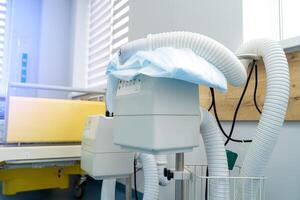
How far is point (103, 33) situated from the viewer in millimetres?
2449

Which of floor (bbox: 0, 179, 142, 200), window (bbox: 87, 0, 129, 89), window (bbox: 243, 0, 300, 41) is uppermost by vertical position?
window (bbox: 87, 0, 129, 89)

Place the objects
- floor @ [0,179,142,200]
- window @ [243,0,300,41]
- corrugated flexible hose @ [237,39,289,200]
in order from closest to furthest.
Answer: corrugated flexible hose @ [237,39,289,200] → window @ [243,0,300,41] → floor @ [0,179,142,200]

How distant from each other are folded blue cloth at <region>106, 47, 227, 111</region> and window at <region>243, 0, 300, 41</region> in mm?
540

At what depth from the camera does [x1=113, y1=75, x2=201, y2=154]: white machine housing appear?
528 millimetres

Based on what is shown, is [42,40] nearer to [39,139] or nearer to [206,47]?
[39,139]

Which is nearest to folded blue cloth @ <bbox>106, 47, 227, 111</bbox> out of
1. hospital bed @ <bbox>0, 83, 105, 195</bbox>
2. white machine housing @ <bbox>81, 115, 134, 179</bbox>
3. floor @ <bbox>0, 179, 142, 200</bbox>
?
white machine housing @ <bbox>81, 115, 134, 179</bbox>

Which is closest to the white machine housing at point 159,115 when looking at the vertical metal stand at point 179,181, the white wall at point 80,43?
the vertical metal stand at point 179,181

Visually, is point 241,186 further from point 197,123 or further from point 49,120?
point 49,120

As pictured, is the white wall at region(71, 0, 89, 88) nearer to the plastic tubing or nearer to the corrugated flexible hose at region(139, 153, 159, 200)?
the corrugated flexible hose at region(139, 153, 159, 200)

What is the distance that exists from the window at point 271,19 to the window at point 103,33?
1.07 metres

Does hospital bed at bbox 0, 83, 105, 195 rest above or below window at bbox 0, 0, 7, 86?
below

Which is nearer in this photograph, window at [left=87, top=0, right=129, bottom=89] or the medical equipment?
the medical equipment

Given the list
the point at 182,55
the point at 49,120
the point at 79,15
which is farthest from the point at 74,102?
the point at 79,15

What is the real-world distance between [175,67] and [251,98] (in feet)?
1.77
